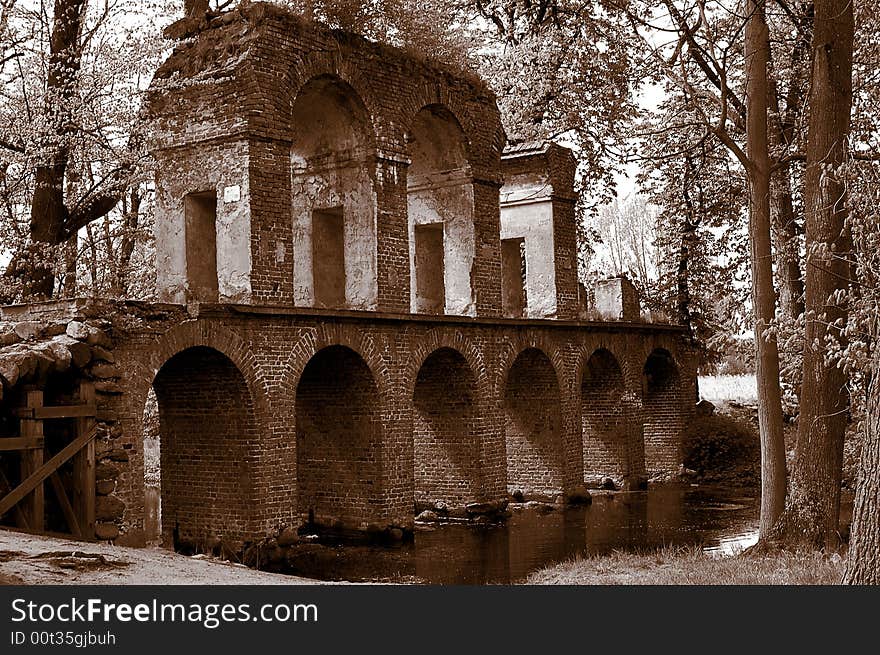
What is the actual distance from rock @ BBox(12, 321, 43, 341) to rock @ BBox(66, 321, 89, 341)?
35cm

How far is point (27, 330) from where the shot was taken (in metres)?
11.9

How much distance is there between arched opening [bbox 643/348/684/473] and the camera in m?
Answer: 25.0

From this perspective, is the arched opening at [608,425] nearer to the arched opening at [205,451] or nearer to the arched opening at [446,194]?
the arched opening at [446,194]

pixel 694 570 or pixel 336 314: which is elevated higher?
pixel 336 314

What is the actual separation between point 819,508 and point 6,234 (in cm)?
1490

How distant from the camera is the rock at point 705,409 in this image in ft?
84.7

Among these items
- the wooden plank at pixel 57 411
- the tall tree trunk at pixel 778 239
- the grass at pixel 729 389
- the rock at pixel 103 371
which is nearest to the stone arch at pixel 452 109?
the tall tree trunk at pixel 778 239

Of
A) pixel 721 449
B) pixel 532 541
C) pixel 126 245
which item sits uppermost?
pixel 126 245

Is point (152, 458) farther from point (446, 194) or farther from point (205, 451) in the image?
point (205, 451)

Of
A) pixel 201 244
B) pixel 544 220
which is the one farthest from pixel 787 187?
pixel 201 244

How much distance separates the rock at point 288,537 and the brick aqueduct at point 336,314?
9 cm

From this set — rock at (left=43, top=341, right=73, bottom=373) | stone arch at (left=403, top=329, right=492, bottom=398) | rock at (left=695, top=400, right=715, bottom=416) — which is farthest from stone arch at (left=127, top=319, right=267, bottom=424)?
rock at (left=695, top=400, right=715, bottom=416)

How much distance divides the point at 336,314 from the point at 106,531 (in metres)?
4.70

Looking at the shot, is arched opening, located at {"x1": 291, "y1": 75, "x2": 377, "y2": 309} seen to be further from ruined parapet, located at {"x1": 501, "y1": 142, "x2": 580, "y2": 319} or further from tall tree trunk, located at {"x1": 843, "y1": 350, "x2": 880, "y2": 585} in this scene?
tall tree trunk, located at {"x1": 843, "y1": 350, "x2": 880, "y2": 585}
